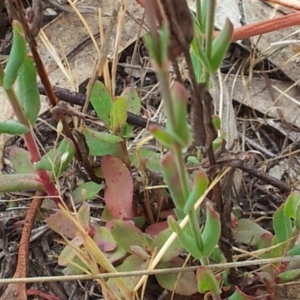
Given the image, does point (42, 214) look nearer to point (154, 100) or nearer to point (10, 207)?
point (10, 207)

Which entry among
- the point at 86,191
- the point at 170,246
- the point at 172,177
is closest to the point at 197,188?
the point at 172,177

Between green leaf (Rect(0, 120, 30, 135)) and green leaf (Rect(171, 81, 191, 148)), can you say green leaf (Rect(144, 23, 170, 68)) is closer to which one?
green leaf (Rect(171, 81, 191, 148))

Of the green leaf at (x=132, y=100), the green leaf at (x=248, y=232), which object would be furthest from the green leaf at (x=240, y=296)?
the green leaf at (x=132, y=100)

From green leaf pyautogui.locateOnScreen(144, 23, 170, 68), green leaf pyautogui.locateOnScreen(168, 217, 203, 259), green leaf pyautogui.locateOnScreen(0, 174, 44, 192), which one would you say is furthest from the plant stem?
green leaf pyautogui.locateOnScreen(144, 23, 170, 68)

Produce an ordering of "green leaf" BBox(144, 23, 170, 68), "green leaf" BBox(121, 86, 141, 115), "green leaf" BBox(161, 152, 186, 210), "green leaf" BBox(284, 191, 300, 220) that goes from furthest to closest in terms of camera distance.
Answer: "green leaf" BBox(121, 86, 141, 115)
"green leaf" BBox(284, 191, 300, 220)
"green leaf" BBox(161, 152, 186, 210)
"green leaf" BBox(144, 23, 170, 68)

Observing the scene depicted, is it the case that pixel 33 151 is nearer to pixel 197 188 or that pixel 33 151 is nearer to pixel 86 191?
pixel 86 191

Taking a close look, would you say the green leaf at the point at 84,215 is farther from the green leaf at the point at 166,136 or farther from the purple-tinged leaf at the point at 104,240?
the green leaf at the point at 166,136

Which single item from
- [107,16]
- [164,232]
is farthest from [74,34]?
[164,232]
